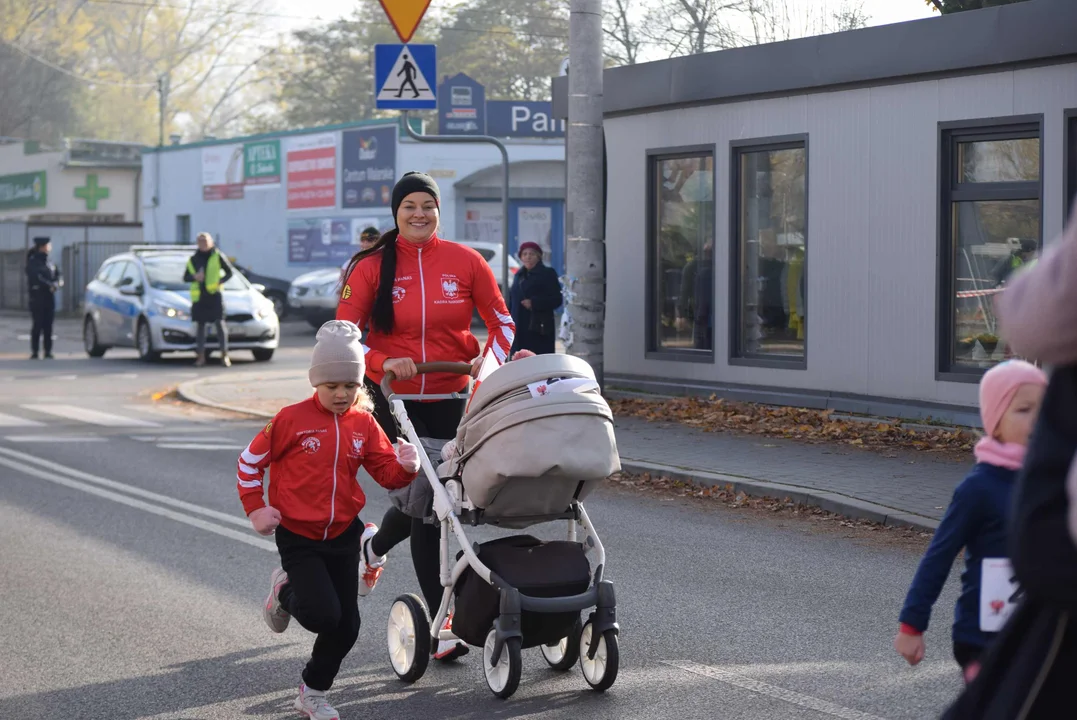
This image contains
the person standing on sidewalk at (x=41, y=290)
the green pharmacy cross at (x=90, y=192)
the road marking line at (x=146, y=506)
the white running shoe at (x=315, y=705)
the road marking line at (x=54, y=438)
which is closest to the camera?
the white running shoe at (x=315, y=705)

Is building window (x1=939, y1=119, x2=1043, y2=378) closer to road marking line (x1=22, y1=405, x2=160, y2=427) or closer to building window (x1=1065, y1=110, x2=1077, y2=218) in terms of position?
building window (x1=1065, y1=110, x2=1077, y2=218)

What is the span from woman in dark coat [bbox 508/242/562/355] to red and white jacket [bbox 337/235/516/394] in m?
10.1

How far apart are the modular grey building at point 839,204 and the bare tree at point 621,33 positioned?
61.7 feet

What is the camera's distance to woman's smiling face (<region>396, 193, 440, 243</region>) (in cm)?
619

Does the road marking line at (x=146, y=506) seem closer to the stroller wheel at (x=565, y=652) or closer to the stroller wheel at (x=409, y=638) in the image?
the stroller wheel at (x=409, y=638)

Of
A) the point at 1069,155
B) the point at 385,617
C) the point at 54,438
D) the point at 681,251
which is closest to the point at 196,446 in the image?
the point at 54,438

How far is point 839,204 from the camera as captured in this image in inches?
583

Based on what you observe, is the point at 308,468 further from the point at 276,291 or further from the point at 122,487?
the point at 276,291

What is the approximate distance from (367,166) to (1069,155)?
27.1m

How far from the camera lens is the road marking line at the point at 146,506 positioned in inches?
360

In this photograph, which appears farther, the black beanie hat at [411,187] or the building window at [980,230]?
the building window at [980,230]

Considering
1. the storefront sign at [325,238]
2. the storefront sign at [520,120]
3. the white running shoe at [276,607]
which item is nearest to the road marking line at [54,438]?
the white running shoe at [276,607]

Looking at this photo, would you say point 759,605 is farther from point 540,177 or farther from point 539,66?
point 539,66

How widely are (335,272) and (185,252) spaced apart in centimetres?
724
